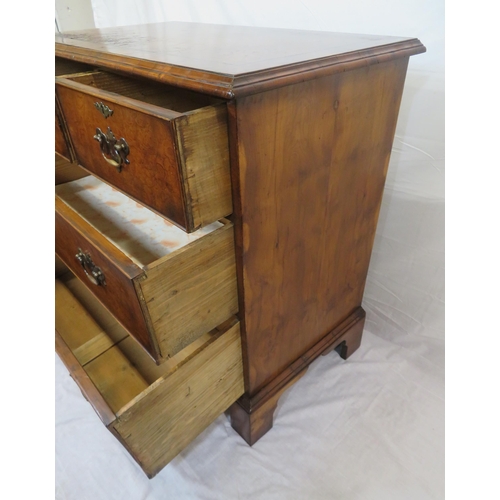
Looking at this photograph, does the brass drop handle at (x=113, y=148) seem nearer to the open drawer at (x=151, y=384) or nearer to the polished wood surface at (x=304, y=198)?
the polished wood surface at (x=304, y=198)

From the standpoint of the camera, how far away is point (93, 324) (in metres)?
1.01

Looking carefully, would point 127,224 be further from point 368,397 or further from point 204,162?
point 368,397

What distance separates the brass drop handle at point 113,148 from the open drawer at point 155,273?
0.37 ft

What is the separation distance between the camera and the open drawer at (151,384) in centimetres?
61

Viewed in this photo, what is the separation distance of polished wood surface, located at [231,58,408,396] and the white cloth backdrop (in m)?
0.17

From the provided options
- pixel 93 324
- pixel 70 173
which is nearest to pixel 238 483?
pixel 93 324

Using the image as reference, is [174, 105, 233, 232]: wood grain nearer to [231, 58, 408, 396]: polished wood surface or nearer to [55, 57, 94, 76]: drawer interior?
[231, 58, 408, 396]: polished wood surface

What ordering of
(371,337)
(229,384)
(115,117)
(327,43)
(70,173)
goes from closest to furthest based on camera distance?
(115,117) → (327,43) → (229,384) → (70,173) → (371,337)

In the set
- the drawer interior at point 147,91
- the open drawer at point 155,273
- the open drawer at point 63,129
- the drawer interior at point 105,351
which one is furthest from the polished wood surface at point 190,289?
the open drawer at point 63,129

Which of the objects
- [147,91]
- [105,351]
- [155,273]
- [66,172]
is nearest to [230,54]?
[147,91]

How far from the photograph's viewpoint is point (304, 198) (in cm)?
65

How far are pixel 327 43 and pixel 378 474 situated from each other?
2.81 feet

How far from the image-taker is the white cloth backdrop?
32.0 inches

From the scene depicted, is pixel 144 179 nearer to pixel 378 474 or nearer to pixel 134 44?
pixel 134 44
